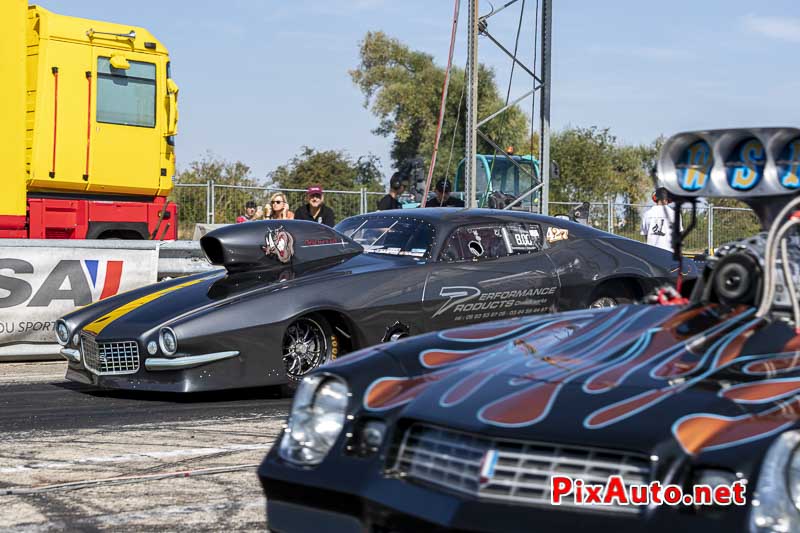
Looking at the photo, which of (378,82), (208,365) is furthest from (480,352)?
(378,82)

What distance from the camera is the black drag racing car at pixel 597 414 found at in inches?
103

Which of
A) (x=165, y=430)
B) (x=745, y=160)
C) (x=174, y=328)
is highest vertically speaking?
(x=745, y=160)

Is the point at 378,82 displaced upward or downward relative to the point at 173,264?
upward

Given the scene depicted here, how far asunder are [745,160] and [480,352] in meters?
1.09

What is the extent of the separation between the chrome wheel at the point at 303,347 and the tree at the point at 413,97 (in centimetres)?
4039

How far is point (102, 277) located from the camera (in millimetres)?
10789

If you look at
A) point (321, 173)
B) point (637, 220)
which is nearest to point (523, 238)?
point (637, 220)

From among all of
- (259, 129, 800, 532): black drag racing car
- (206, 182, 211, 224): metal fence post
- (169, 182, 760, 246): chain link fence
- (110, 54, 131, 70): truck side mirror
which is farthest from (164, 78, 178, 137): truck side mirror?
A: (259, 129, 800, 532): black drag racing car

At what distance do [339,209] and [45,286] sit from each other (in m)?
13.3

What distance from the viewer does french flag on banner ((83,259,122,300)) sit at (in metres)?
10.7

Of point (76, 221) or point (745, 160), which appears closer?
point (745, 160)

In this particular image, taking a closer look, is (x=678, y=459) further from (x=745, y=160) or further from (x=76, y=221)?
(x=76, y=221)

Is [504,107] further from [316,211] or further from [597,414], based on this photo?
[597,414]

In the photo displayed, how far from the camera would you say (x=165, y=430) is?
6473mm
